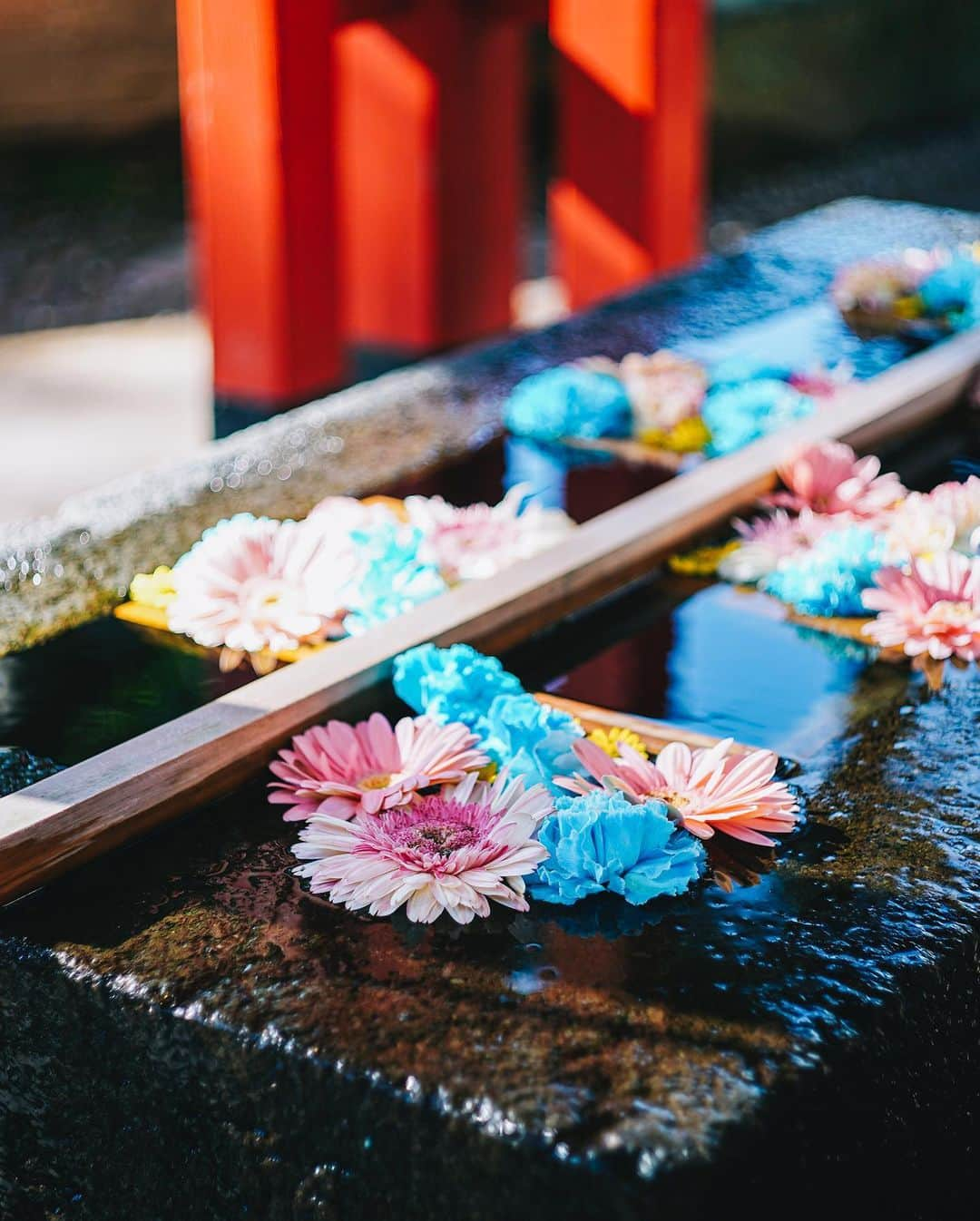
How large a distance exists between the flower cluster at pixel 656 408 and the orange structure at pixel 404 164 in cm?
137

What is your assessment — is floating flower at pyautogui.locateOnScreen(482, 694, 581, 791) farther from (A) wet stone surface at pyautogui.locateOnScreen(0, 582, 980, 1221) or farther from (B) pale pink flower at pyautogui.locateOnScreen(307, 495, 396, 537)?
(B) pale pink flower at pyautogui.locateOnScreen(307, 495, 396, 537)

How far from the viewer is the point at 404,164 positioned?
438 cm

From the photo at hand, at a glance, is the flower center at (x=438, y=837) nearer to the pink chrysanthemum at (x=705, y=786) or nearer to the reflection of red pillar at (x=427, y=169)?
the pink chrysanthemum at (x=705, y=786)

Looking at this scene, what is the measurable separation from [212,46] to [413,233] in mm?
948

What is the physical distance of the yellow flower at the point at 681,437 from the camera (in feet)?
8.05

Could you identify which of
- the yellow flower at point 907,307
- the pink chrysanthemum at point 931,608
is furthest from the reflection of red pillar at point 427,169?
the pink chrysanthemum at point 931,608

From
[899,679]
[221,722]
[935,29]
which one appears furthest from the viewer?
[935,29]

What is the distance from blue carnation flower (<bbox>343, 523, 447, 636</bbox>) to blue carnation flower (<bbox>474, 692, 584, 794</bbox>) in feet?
0.91

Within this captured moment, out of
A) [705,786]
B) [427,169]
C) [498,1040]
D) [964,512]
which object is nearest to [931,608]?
[964,512]

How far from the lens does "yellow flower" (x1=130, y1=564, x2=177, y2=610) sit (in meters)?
1.89

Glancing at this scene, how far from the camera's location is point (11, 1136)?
4.26ft

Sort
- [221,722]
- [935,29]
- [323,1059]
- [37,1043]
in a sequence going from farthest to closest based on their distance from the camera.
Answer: [935,29] < [221,722] < [37,1043] < [323,1059]

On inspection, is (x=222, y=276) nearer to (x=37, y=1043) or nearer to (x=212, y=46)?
(x=212, y=46)

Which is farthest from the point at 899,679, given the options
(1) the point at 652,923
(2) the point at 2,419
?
(2) the point at 2,419
